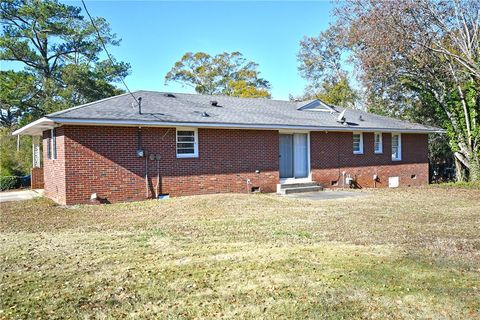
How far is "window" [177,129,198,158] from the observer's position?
13609 millimetres

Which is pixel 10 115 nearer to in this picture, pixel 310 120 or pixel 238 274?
pixel 310 120

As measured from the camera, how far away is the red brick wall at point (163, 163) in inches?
468

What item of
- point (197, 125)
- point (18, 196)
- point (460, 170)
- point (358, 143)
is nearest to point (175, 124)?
point (197, 125)

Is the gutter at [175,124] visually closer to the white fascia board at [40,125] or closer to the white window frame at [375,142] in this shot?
the white fascia board at [40,125]

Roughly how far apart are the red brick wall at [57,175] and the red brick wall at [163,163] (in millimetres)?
364

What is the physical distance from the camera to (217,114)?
15.0 m

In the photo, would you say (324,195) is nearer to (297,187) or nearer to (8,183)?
(297,187)

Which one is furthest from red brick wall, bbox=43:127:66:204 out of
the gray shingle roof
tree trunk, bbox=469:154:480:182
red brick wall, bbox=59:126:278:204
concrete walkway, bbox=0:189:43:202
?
tree trunk, bbox=469:154:480:182

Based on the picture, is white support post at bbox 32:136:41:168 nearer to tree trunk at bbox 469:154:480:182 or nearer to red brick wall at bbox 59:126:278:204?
red brick wall at bbox 59:126:278:204

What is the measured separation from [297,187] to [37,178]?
11533 millimetres

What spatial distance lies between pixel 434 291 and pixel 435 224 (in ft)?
15.0

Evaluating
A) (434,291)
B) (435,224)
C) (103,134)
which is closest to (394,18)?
(435,224)

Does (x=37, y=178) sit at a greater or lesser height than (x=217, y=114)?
lesser

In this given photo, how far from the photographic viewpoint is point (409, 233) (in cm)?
750
